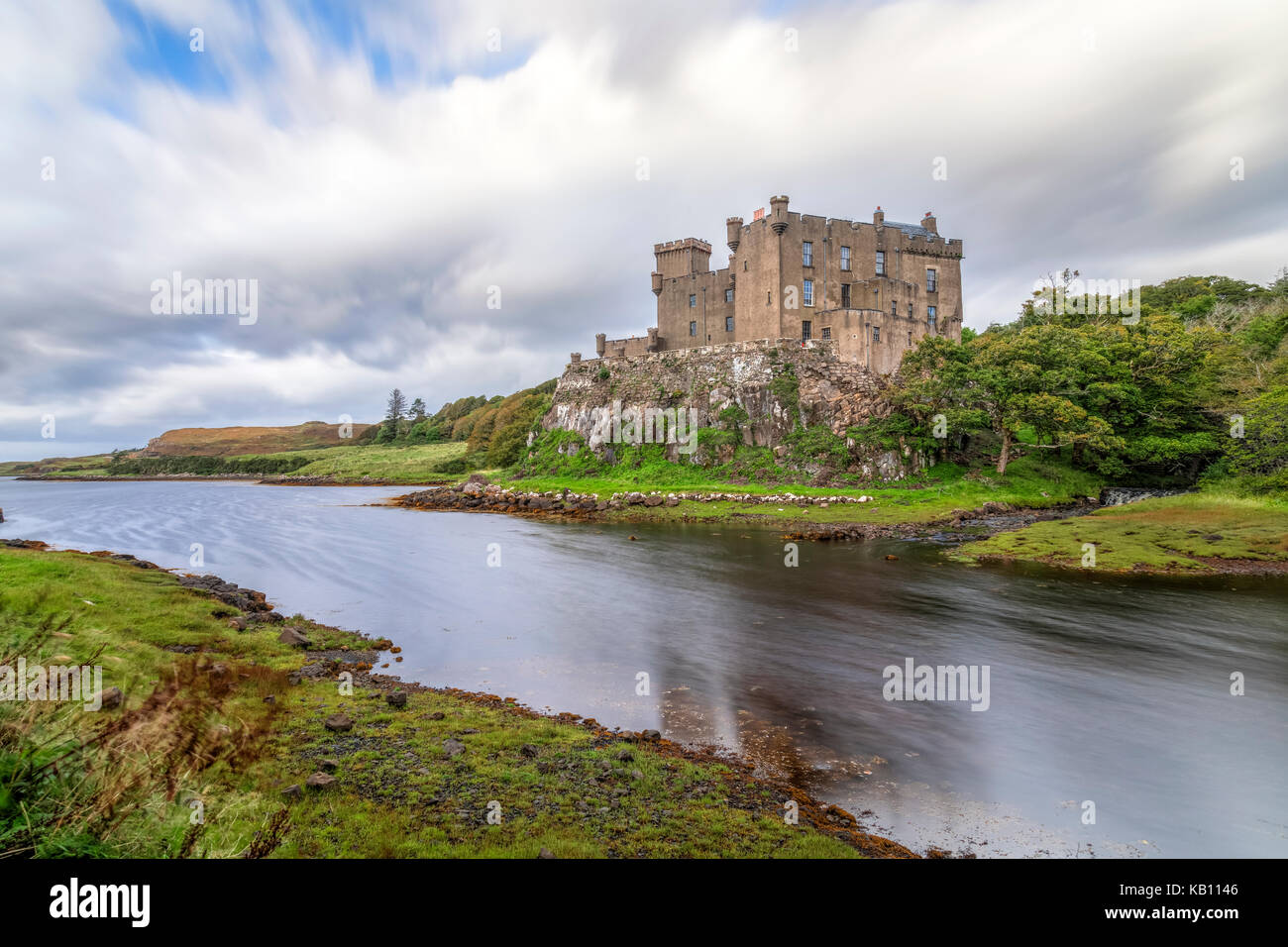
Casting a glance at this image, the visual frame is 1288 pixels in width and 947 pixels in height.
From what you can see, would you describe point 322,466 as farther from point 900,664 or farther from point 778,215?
point 900,664

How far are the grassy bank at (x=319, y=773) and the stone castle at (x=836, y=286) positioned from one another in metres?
50.6

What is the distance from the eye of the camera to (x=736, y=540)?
114 feet

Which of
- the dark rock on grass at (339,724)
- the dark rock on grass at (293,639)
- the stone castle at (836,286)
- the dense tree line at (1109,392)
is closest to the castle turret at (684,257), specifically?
the stone castle at (836,286)

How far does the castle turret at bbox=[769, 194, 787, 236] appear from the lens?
2153 inches

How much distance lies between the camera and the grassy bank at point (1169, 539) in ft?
80.9

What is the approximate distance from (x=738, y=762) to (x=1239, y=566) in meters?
25.7

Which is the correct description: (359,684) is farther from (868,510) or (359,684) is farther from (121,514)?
(121,514)

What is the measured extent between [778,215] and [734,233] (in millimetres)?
5075

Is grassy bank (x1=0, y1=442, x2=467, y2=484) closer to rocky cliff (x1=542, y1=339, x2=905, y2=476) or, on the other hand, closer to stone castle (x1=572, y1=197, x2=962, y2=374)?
rocky cliff (x1=542, y1=339, x2=905, y2=476)

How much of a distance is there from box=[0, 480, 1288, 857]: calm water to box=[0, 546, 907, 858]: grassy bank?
1674 mm

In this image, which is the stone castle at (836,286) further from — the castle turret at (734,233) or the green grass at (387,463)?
the green grass at (387,463)

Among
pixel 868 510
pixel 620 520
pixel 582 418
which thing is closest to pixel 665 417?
pixel 582 418

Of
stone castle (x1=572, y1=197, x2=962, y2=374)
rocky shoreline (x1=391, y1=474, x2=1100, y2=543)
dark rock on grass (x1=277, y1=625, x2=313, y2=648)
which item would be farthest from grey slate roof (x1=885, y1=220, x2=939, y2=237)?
dark rock on grass (x1=277, y1=625, x2=313, y2=648)
